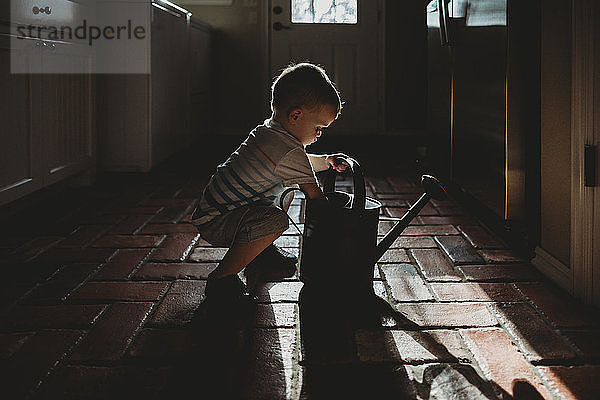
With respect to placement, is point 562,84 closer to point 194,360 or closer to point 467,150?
point 467,150

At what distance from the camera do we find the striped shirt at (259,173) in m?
1.50

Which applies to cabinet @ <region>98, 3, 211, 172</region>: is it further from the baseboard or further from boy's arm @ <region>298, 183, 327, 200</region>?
the baseboard

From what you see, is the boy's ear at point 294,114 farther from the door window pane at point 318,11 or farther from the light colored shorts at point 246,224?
the door window pane at point 318,11

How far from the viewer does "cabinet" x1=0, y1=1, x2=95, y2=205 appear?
2150 mm

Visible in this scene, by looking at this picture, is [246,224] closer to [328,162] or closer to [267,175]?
[267,175]

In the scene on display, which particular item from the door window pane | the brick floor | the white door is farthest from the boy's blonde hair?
the door window pane

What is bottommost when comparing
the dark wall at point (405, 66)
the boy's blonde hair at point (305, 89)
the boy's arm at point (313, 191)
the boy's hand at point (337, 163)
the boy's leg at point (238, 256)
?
the boy's leg at point (238, 256)

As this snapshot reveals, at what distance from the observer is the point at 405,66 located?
18.0ft

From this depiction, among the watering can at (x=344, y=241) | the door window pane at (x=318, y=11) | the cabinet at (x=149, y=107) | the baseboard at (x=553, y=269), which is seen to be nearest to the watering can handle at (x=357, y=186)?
the watering can at (x=344, y=241)

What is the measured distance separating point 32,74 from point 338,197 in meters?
1.39

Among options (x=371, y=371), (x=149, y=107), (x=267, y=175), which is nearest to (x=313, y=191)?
(x=267, y=175)

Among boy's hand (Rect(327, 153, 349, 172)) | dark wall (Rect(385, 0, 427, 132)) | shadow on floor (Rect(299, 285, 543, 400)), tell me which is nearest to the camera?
shadow on floor (Rect(299, 285, 543, 400))

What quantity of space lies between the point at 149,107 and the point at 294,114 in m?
2.07

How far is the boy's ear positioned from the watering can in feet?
0.49
